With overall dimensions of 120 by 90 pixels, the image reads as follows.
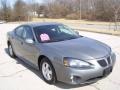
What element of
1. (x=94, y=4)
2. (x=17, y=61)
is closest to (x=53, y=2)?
(x=94, y=4)

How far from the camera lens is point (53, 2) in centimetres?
7144

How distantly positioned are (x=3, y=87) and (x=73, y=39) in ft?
7.14

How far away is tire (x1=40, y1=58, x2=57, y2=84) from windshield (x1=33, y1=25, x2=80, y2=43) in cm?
65

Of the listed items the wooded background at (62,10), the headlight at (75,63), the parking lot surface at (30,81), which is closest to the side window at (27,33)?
the parking lot surface at (30,81)

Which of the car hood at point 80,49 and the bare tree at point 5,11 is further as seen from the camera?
the bare tree at point 5,11

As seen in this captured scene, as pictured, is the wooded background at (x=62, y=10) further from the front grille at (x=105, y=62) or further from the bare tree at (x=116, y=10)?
the front grille at (x=105, y=62)

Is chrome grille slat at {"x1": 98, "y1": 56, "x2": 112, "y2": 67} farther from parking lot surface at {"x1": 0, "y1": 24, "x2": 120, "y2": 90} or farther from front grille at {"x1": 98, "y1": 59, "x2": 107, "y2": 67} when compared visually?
parking lot surface at {"x1": 0, "y1": 24, "x2": 120, "y2": 90}

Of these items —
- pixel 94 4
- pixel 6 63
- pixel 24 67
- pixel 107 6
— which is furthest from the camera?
pixel 94 4

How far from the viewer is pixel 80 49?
5113 millimetres

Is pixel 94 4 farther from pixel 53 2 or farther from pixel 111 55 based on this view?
pixel 111 55

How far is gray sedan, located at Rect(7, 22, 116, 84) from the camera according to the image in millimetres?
4691

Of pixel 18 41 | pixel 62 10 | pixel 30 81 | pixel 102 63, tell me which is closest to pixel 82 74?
pixel 102 63

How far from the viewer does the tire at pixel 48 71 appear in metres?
5.13

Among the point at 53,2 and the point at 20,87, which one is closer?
the point at 20,87
